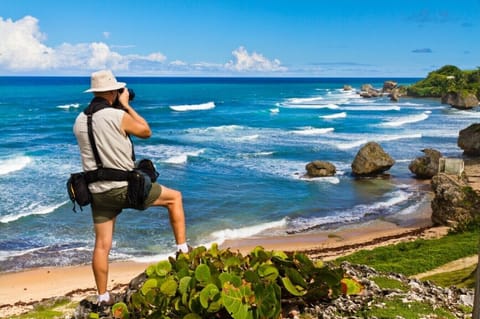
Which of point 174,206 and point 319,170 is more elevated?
point 174,206

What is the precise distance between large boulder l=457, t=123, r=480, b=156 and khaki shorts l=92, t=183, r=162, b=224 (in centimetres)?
3084

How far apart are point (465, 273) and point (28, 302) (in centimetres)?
927

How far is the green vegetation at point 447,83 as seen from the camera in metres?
82.8

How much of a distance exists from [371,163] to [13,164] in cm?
1923

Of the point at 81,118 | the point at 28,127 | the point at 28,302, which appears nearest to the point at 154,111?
the point at 28,127

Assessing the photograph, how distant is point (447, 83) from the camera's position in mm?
92062

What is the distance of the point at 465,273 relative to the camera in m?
10.5

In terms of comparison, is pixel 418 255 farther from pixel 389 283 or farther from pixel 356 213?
pixel 356 213

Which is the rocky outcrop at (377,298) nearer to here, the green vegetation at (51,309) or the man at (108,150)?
the man at (108,150)

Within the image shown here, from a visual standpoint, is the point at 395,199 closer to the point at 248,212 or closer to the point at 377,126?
the point at 248,212

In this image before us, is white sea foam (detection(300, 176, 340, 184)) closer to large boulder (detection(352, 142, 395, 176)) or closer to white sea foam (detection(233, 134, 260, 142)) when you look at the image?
large boulder (detection(352, 142, 395, 176))

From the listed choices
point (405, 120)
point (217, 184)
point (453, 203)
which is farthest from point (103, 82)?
point (405, 120)

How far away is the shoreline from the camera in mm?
13312

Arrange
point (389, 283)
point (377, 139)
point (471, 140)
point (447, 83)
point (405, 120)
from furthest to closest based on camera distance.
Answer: point (447, 83)
point (405, 120)
point (377, 139)
point (471, 140)
point (389, 283)
